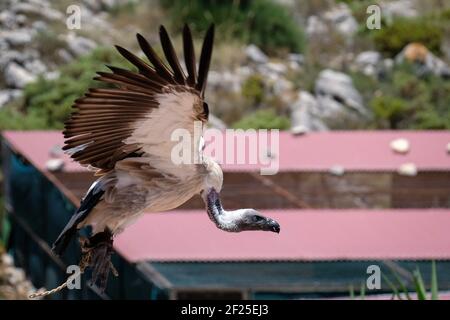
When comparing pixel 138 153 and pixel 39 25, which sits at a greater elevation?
pixel 39 25

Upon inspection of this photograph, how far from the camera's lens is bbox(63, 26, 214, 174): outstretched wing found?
7.27 meters

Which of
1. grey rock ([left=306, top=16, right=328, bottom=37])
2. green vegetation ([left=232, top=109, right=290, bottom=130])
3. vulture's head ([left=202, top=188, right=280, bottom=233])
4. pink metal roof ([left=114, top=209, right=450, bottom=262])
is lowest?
vulture's head ([left=202, top=188, right=280, bottom=233])

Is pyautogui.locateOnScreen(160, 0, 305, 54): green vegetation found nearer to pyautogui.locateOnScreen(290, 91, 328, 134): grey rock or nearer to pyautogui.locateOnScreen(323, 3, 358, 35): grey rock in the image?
pyautogui.locateOnScreen(323, 3, 358, 35): grey rock

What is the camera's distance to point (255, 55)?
31891mm

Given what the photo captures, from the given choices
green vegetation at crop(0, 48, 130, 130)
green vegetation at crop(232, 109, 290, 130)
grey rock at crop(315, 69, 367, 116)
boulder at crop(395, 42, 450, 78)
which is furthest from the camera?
boulder at crop(395, 42, 450, 78)

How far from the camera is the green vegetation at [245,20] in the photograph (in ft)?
106

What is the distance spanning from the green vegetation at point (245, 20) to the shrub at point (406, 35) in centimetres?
210

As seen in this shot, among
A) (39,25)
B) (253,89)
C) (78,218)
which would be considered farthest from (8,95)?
(78,218)

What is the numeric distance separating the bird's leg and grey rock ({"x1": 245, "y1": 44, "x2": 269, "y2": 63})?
79.0ft

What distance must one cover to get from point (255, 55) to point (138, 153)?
24419mm

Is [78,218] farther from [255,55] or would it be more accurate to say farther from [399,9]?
[399,9]

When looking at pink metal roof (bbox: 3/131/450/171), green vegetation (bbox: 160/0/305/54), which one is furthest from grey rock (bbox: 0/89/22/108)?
pink metal roof (bbox: 3/131/450/171)

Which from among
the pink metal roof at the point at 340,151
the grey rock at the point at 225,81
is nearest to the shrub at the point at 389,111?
the grey rock at the point at 225,81

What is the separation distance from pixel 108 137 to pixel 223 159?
2.43 meters
